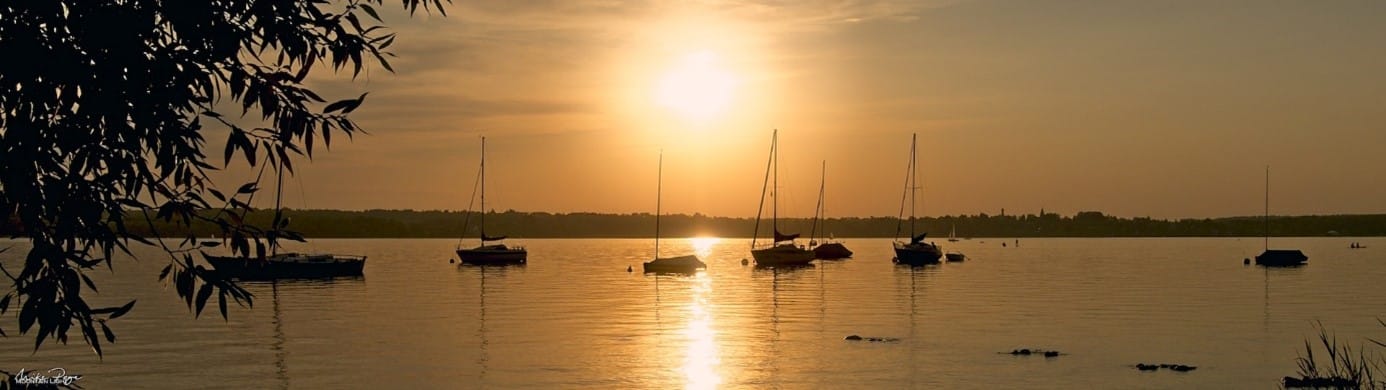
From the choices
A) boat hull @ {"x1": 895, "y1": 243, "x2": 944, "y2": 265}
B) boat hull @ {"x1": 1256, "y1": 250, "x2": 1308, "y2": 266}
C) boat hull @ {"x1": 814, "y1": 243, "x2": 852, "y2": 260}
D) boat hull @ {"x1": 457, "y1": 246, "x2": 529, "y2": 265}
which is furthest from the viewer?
boat hull @ {"x1": 814, "y1": 243, "x2": 852, "y2": 260}

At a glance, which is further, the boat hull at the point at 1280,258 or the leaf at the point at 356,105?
the boat hull at the point at 1280,258

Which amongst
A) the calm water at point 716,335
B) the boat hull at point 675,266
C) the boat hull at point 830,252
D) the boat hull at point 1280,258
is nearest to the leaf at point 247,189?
the calm water at point 716,335

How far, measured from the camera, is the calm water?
121ft

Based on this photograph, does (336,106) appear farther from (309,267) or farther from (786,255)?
(786,255)

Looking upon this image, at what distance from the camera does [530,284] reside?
102 metres

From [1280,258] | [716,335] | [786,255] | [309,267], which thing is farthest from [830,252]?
[716,335]

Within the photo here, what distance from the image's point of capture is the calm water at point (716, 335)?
36.8 meters

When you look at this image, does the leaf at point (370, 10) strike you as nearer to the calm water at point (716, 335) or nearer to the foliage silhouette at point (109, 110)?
the foliage silhouette at point (109, 110)

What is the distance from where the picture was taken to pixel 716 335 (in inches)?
2031

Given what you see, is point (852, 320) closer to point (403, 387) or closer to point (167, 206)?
point (403, 387)

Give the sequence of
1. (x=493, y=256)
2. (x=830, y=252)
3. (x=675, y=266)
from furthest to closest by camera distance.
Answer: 1. (x=830, y=252)
2. (x=493, y=256)
3. (x=675, y=266)

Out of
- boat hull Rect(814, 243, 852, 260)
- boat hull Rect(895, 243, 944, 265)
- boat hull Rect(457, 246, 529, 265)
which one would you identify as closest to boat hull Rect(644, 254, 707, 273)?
boat hull Rect(457, 246, 529, 265)

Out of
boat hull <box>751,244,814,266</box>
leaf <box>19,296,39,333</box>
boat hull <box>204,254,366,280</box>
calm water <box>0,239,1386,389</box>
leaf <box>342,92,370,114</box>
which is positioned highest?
leaf <box>342,92,370,114</box>

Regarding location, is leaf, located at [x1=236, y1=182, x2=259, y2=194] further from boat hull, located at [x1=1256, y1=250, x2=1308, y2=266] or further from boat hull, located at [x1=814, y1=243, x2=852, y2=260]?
boat hull, located at [x1=814, y1=243, x2=852, y2=260]
